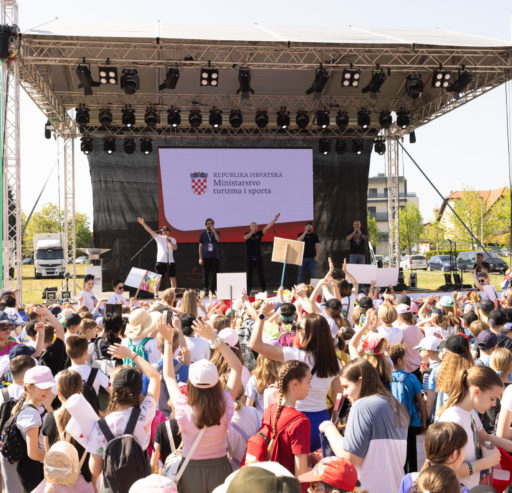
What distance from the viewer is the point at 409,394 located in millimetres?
4168

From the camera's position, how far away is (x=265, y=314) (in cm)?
386

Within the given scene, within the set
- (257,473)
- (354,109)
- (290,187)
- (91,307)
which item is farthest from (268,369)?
(354,109)

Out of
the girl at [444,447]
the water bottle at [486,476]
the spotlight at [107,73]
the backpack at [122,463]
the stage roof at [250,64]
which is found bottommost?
the water bottle at [486,476]

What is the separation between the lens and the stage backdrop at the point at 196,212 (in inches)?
662

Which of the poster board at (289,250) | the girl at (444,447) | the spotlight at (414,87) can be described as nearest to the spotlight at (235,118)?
the spotlight at (414,87)

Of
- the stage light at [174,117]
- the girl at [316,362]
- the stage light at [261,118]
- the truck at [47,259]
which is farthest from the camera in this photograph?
the truck at [47,259]

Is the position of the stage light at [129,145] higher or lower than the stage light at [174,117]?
lower

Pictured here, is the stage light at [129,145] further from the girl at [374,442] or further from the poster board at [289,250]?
the girl at [374,442]

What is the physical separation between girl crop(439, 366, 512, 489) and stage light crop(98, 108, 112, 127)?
45.1 ft

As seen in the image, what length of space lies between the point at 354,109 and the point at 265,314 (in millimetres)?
14411

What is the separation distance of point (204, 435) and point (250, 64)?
10.6 meters

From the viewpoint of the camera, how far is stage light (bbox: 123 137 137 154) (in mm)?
16516

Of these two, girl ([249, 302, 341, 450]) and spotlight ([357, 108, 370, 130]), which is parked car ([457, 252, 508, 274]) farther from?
girl ([249, 302, 341, 450])

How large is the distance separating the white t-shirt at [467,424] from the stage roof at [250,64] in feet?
33.6
